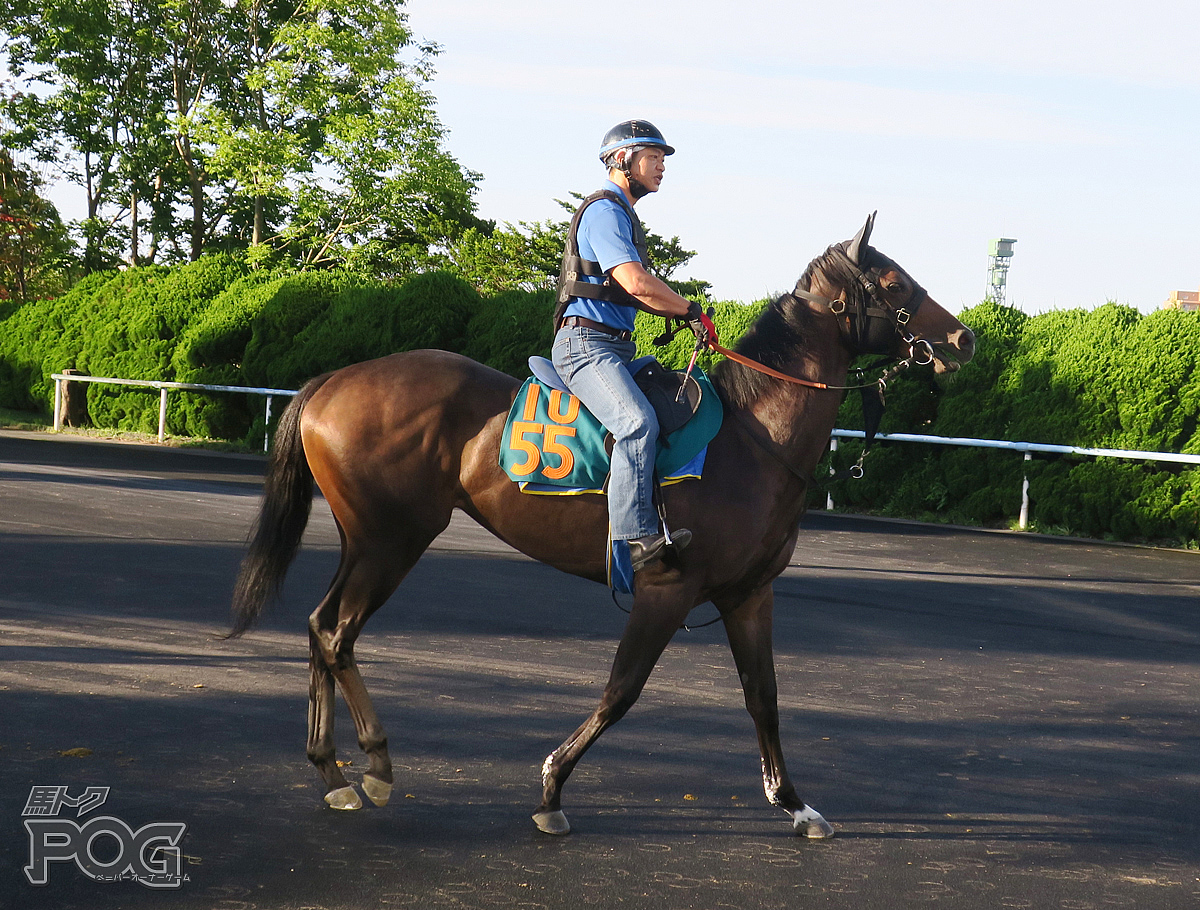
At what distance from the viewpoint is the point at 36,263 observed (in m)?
41.7

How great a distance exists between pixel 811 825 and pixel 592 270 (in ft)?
7.69

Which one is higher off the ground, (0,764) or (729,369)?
(729,369)

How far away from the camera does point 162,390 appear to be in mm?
24297

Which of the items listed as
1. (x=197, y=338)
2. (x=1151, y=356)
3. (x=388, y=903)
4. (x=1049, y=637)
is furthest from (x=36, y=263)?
(x=388, y=903)

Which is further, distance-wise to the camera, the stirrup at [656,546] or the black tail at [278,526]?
the black tail at [278,526]

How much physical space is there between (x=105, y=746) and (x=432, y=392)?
2062 mm

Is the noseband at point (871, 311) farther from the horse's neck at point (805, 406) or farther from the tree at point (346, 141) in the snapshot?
the tree at point (346, 141)

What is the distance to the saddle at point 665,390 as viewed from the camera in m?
5.01

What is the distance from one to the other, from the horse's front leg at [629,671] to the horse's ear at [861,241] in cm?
153

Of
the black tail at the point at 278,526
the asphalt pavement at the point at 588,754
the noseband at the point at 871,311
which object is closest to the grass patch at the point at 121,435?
the asphalt pavement at the point at 588,754

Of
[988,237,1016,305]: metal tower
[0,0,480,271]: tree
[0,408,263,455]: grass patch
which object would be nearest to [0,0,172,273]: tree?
[0,0,480,271]: tree

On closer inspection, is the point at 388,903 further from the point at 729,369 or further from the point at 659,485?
the point at 729,369

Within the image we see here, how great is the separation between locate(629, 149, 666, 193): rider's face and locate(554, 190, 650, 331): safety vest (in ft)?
0.42

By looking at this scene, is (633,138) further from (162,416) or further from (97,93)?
(97,93)
